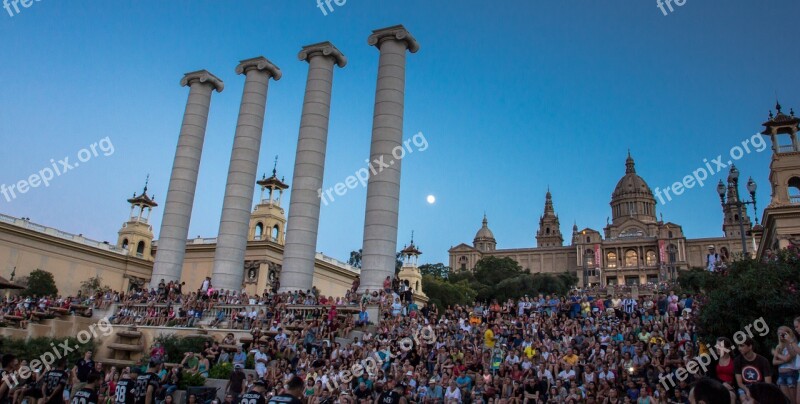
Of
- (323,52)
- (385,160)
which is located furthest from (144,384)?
(323,52)

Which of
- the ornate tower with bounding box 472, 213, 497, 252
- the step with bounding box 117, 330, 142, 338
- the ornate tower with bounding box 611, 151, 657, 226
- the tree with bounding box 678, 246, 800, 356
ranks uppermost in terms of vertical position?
the ornate tower with bounding box 611, 151, 657, 226

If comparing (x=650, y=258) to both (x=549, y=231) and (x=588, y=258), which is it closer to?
(x=588, y=258)

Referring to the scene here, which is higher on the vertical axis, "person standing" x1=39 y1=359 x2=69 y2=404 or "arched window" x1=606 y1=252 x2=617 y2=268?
"arched window" x1=606 y1=252 x2=617 y2=268

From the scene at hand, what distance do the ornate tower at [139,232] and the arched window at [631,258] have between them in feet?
315

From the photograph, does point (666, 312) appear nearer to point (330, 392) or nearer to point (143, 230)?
point (330, 392)

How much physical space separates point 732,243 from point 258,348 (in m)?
121

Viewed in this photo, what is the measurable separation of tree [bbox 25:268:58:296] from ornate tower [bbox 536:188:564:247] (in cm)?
12526

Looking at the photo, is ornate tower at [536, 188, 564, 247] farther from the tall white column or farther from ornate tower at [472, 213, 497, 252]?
the tall white column

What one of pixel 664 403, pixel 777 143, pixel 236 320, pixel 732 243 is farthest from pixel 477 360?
pixel 732 243

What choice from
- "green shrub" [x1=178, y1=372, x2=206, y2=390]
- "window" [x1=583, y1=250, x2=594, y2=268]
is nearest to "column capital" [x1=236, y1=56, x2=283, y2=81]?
"green shrub" [x1=178, y1=372, x2=206, y2=390]

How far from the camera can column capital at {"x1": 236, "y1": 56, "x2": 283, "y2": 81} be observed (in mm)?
35812

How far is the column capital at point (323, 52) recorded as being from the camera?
33.6 metres

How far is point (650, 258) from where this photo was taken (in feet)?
401

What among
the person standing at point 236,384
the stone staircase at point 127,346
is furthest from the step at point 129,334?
the person standing at point 236,384
